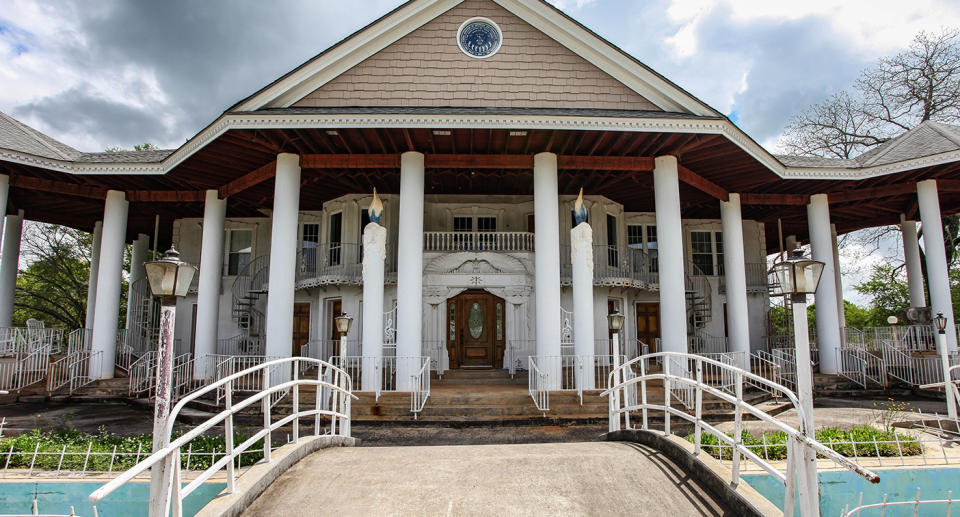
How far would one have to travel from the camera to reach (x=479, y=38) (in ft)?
53.7

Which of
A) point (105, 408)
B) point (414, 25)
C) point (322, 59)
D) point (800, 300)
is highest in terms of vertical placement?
point (414, 25)

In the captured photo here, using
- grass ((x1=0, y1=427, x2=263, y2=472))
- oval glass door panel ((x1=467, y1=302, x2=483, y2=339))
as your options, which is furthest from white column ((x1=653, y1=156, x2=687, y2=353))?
grass ((x1=0, y1=427, x2=263, y2=472))

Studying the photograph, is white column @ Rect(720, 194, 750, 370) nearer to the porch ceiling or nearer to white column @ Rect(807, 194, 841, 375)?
the porch ceiling

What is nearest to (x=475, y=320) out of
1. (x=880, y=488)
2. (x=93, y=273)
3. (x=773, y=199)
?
(x=773, y=199)

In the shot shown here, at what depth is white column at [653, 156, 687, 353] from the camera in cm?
1571

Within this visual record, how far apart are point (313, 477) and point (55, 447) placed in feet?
21.0

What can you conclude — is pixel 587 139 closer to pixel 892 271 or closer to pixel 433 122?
pixel 433 122

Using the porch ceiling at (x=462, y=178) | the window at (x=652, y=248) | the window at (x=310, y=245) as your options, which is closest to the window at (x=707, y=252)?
the porch ceiling at (x=462, y=178)

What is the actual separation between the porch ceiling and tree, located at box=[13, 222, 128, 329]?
12257 millimetres

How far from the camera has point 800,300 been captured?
538cm

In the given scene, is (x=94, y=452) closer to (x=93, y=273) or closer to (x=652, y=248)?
(x=93, y=273)

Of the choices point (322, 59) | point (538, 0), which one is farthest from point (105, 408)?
point (538, 0)

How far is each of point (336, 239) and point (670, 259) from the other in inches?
476

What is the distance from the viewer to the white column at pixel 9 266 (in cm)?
2030
